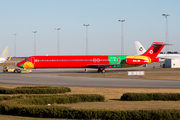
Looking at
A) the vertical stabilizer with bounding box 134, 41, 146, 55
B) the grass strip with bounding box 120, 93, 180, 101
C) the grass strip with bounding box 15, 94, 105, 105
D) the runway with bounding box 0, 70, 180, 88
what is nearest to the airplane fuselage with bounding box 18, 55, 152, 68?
the vertical stabilizer with bounding box 134, 41, 146, 55

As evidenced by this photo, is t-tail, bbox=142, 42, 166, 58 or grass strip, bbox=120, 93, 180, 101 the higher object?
t-tail, bbox=142, 42, 166, 58

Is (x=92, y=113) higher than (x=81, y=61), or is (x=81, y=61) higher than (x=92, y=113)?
(x=81, y=61)

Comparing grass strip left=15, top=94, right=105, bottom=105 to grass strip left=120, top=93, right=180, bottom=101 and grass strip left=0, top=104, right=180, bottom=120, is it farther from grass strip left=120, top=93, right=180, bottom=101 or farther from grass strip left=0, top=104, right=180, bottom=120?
grass strip left=0, top=104, right=180, bottom=120

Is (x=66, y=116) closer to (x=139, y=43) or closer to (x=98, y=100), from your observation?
(x=98, y=100)

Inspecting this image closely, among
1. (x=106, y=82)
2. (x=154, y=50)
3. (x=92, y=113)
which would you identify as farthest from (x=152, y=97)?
(x=154, y=50)

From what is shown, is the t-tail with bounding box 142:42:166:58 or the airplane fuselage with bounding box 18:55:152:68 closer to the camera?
the airplane fuselage with bounding box 18:55:152:68

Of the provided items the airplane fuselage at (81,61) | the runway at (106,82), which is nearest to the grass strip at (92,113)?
the runway at (106,82)

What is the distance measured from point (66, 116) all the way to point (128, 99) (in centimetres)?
891

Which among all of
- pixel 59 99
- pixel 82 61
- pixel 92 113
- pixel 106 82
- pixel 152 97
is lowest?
pixel 106 82

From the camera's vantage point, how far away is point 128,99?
2027 centimetres

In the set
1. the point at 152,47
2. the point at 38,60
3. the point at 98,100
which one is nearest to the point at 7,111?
the point at 98,100

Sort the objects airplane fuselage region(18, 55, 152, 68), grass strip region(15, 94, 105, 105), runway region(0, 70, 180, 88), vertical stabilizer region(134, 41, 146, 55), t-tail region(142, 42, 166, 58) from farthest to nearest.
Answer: vertical stabilizer region(134, 41, 146, 55) → t-tail region(142, 42, 166, 58) → airplane fuselage region(18, 55, 152, 68) → runway region(0, 70, 180, 88) → grass strip region(15, 94, 105, 105)

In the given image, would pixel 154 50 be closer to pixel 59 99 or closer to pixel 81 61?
pixel 81 61

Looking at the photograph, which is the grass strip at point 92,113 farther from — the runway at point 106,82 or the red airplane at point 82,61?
the red airplane at point 82,61
